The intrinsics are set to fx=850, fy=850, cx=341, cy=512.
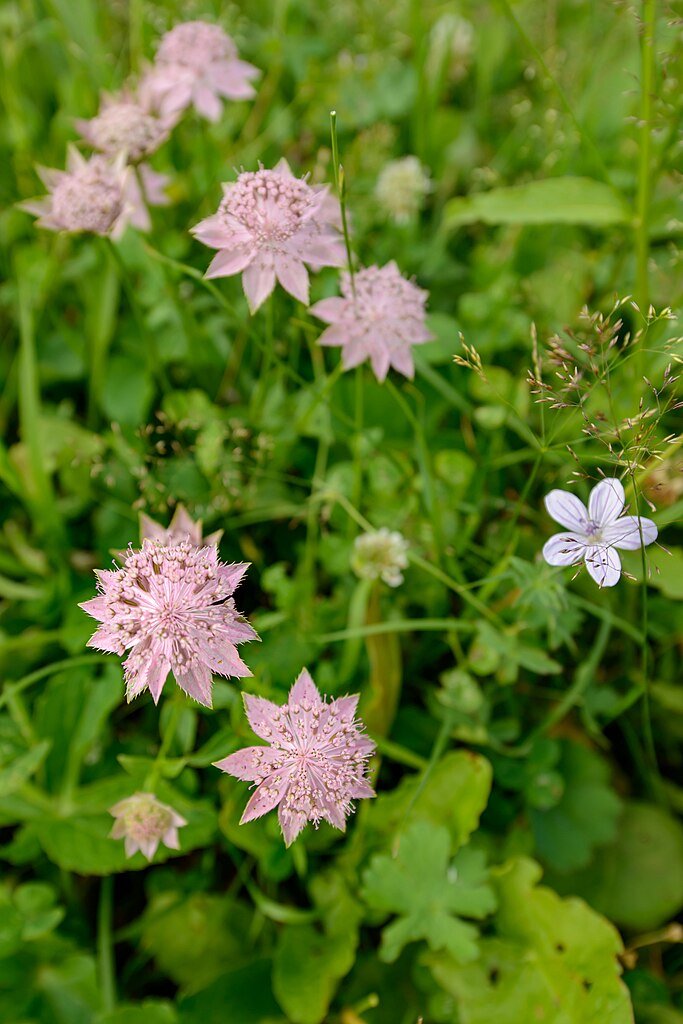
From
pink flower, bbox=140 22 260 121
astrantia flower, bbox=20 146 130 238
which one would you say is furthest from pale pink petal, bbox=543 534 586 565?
pink flower, bbox=140 22 260 121

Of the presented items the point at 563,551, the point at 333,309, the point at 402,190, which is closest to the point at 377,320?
the point at 333,309

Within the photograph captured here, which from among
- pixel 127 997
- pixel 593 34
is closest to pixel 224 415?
pixel 127 997

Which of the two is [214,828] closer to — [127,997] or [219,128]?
[127,997]

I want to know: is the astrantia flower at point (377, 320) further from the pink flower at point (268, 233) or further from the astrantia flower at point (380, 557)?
the astrantia flower at point (380, 557)

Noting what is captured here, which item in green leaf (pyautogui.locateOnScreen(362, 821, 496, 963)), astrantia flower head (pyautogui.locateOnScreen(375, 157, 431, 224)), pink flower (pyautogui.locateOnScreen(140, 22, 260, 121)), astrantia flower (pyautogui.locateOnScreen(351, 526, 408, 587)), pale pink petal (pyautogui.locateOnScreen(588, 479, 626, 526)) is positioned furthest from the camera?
astrantia flower head (pyautogui.locateOnScreen(375, 157, 431, 224))

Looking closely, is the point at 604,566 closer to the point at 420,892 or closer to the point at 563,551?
the point at 563,551

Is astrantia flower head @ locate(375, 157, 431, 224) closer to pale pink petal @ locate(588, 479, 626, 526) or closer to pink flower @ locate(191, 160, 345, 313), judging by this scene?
pink flower @ locate(191, 160, 345, 313)
